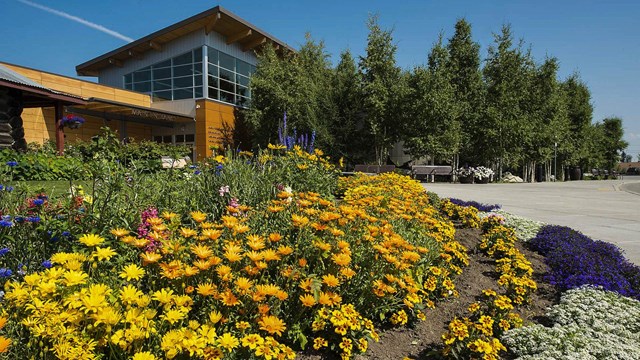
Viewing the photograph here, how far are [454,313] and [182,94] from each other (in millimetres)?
21227

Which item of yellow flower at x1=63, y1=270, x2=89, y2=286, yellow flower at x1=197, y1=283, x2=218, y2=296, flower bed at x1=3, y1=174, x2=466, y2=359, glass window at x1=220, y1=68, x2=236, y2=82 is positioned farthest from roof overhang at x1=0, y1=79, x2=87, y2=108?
yellow flower at x1=197, y1=283, x2=218, y2=296

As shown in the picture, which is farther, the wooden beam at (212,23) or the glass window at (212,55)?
the glass window at (212,55)

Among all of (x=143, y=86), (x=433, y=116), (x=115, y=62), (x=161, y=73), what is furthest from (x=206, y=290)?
(x=115, y=62)

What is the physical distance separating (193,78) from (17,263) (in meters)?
20.1

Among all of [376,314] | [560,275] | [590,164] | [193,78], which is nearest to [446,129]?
[193,78]

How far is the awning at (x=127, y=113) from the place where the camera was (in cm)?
1647

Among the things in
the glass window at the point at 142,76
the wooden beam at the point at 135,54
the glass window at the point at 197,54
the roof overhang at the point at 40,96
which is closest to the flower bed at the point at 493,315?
the roof overhang at the point at 40,96

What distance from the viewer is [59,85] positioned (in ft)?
53.6

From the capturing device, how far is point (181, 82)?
20.6 meters

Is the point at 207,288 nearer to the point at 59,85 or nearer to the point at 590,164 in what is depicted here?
the point at 59,85

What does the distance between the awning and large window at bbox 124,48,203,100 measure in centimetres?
149

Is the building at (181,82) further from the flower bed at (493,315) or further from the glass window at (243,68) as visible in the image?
the flower bed at (493,315)

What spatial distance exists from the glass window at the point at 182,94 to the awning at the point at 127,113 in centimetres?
144

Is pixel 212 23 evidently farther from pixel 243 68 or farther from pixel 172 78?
pixel 172 78
